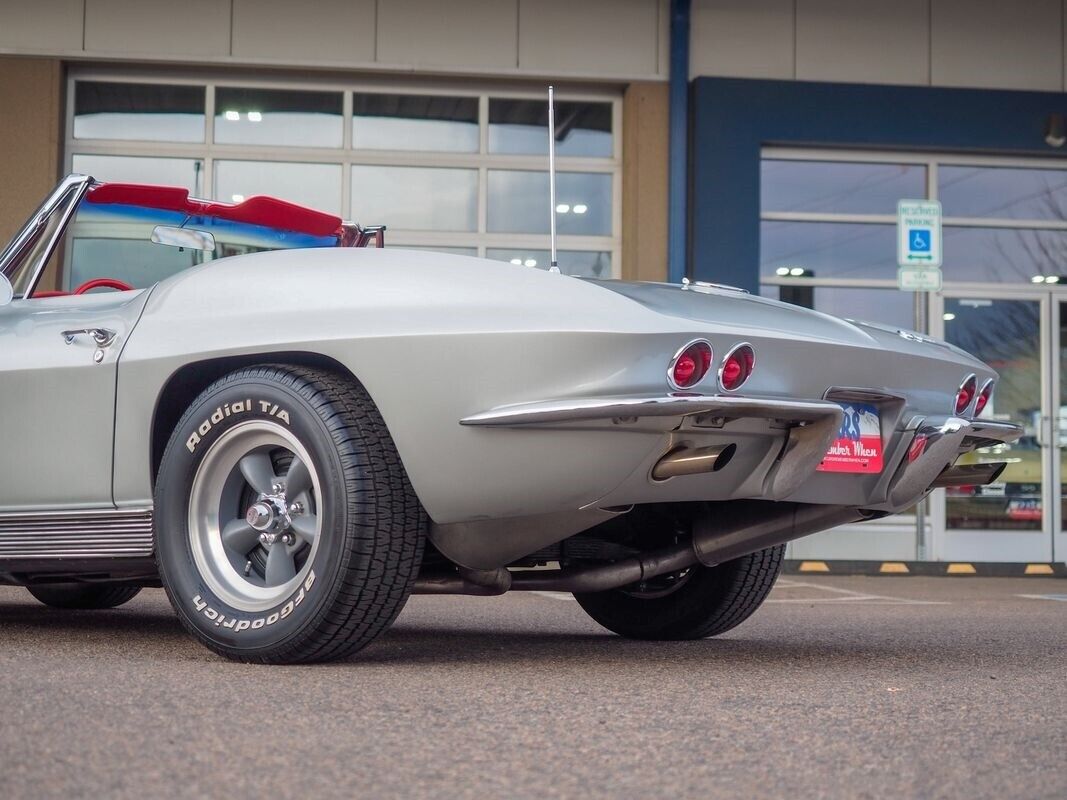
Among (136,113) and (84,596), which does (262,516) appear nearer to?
(84,596)

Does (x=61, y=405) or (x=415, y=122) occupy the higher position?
(x=415, y=122)

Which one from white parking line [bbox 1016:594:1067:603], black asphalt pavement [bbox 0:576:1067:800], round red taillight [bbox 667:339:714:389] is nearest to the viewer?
black asphalt pavement [bbox 0:576:1067:800]

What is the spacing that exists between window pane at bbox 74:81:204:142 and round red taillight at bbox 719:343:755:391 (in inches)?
365

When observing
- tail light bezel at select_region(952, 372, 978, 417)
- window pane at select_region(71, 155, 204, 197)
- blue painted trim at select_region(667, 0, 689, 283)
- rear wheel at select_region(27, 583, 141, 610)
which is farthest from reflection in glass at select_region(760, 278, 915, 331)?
tail light bezel at select_region(952, 372, 978, 417)

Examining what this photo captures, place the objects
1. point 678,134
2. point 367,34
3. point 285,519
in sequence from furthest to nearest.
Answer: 1. point 678,134
2. point 367,34
3. point 285,519

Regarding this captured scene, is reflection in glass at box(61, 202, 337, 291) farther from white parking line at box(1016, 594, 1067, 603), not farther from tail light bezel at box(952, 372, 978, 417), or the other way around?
→ white parking line at box(1016, 594, 1067, 603)

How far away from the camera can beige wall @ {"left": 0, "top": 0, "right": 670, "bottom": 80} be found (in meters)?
11.4

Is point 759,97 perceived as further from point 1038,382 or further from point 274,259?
point 274,259

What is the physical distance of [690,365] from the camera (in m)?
3.12

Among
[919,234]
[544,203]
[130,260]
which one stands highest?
[544,203]

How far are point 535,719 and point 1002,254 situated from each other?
10489mm

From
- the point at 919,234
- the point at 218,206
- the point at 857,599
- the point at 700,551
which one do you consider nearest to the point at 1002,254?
the point at 919,234

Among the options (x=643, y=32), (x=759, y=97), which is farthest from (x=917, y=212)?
(x=643, y=32)

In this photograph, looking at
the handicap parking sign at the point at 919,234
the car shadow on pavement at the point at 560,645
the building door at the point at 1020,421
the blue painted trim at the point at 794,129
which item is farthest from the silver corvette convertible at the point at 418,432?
the building door at the point at 1020,421
